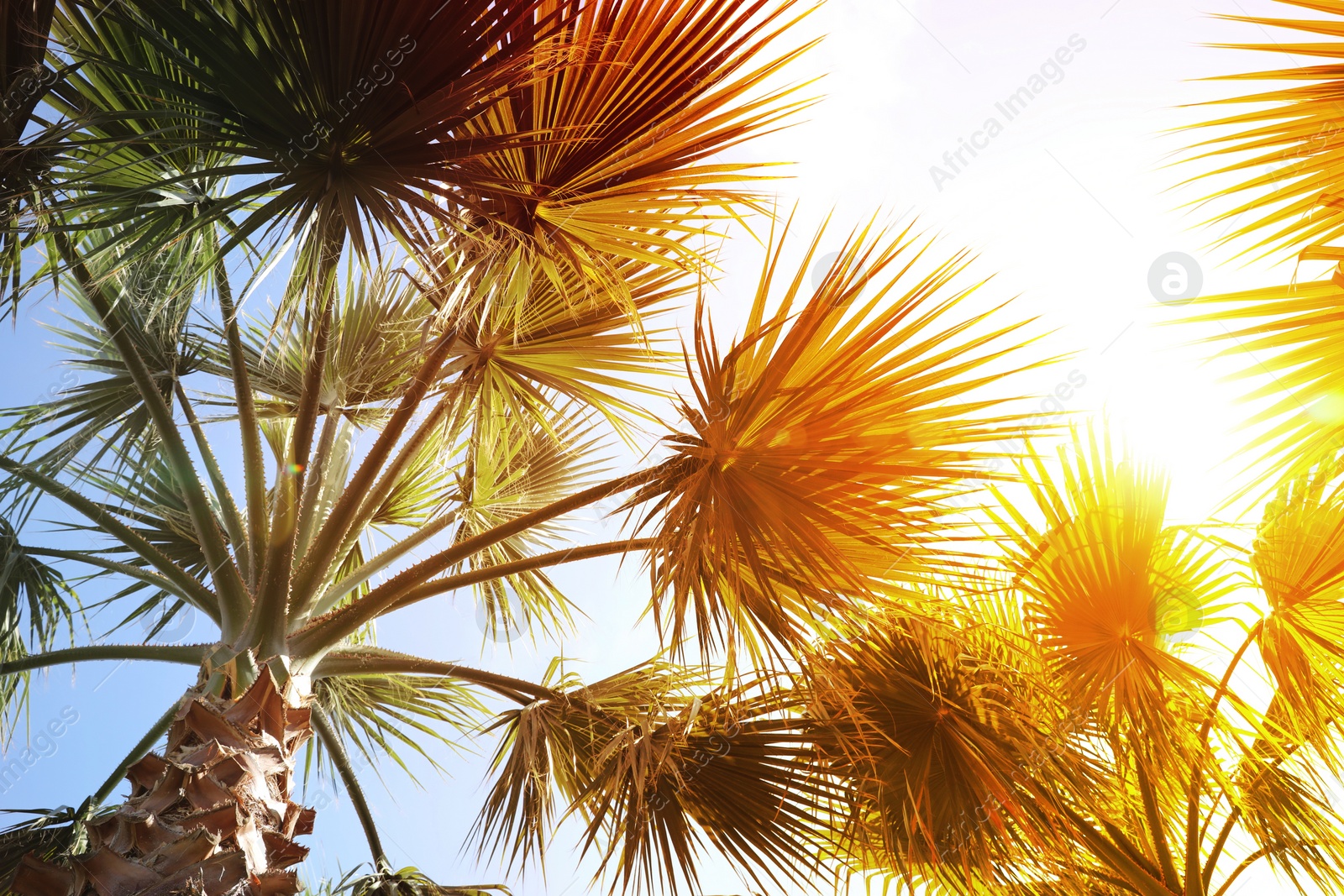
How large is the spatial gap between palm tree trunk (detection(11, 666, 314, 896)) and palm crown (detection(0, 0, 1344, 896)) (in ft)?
0.04

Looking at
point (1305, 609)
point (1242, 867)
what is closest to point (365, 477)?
point (1305, 609)

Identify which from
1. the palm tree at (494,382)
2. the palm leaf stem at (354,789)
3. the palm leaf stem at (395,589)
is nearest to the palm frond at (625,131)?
the palm tree at (494,382)

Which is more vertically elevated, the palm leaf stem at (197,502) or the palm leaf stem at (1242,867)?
the palm leaf stem at (197,502)

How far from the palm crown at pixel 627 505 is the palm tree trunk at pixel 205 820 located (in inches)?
0.5

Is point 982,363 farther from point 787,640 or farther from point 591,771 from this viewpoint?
point 591,771

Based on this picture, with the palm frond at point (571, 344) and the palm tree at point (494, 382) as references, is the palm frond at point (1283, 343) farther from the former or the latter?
the palm frond at point (571, 344)

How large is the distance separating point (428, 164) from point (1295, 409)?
2422 mm

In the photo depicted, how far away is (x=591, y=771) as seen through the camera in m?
3.53

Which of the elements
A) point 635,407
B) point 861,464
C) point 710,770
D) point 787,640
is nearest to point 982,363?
point 861,464

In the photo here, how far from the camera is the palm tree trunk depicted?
81.3 inches

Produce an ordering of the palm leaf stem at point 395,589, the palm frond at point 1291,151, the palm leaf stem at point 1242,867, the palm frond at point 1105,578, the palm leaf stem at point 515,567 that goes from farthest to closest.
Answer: the palm leaf stem at point 1242,867, the palm frond at point 1105,578, the palm leaf stem at point 515,567, the palm leaf stem at point 395,589, the palm frond at point 1291,151

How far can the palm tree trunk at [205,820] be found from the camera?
2064 mm

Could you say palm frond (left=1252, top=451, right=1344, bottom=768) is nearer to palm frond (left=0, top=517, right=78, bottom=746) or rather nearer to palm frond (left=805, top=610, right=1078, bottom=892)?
palm frond (left=805, top=610, right=1078, bottom=892)

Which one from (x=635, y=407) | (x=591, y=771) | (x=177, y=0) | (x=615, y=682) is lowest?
(x=591, y=771)
